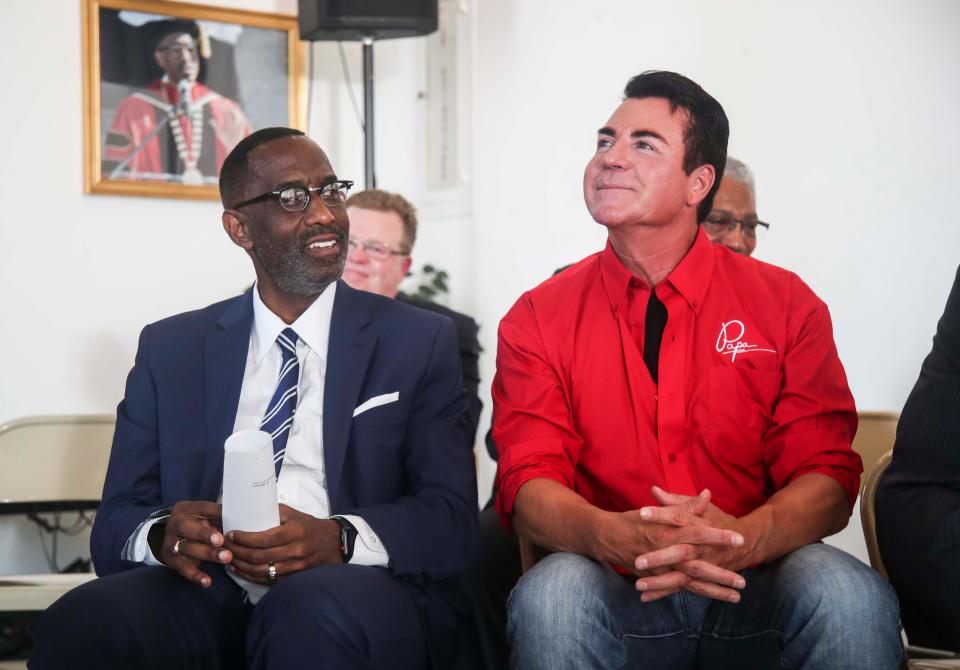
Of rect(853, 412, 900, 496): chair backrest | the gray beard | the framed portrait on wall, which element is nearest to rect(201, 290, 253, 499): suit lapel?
the gray beard

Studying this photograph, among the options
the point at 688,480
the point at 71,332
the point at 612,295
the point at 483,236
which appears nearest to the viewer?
the point at 688,480

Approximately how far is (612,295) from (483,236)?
232 cm

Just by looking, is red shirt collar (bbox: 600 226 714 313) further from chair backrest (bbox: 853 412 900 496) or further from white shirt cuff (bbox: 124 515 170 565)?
white shirt cuff (bbox: 124 515 170 565)

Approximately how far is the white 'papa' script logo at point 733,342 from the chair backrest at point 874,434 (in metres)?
0.64

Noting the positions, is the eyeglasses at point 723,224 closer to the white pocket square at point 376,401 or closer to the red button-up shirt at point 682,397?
the red button-up shirt at point 682,397

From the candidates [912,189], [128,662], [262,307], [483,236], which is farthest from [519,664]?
[483,236]

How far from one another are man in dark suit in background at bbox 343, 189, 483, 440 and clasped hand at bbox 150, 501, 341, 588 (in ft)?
5.61

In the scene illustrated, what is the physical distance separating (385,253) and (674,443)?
6.01 feet

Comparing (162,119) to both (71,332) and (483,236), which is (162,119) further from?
(483,236)

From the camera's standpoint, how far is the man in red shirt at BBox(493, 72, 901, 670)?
1.79 metres

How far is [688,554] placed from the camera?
179 cm

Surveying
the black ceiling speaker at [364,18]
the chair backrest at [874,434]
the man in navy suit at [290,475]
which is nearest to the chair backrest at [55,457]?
the man in navy suit at [290,475]

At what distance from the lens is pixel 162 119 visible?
4273mm

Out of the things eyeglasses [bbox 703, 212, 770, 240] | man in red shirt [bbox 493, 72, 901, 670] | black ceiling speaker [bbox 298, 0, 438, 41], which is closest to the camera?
man in red shirt [bbox 493, 72, 901, 670]
